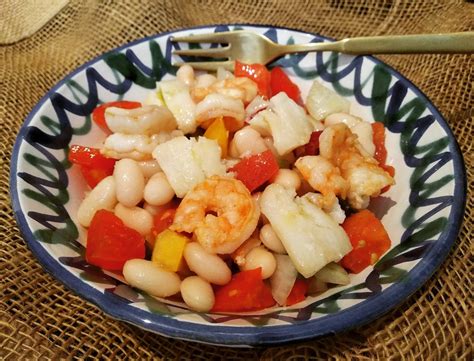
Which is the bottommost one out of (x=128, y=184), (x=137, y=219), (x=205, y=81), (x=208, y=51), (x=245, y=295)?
(x=245, y=295)

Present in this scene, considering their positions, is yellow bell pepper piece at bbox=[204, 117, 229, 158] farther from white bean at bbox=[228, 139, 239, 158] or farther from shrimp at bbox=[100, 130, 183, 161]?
shrimp at bbox=[100, 130, 183, 161]

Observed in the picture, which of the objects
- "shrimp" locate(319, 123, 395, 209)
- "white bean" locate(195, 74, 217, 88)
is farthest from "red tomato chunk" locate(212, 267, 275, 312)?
"white bean" locate(195, 74, 217, 88)

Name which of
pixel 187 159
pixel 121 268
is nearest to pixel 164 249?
pixel 121 268

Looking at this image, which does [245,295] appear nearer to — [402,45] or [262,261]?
[262,261]

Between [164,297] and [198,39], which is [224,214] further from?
[198,39]

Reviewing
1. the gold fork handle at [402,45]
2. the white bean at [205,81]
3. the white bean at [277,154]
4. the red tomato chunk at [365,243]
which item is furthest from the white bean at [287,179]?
the gold fork handle at [402,45]

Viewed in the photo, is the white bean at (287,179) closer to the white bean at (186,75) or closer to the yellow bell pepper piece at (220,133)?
the yellow bell pepper piece at (220,133)

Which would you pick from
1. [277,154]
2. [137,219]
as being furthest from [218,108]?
[137,219]
